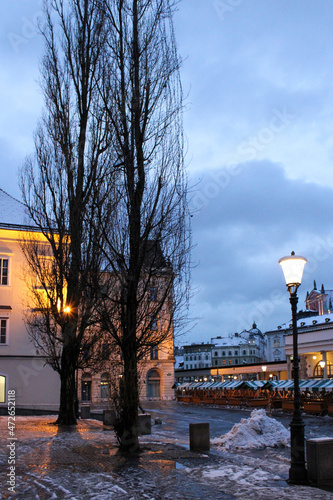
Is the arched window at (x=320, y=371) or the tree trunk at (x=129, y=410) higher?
the tree trunk at (x=129, y=410)

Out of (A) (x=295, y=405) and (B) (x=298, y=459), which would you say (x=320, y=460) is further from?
(A) (x=295, y=405)

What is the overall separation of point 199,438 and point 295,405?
4.79 meters

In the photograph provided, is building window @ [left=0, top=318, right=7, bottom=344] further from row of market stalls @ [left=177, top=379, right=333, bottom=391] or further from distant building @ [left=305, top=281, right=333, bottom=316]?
distant building @ [left=305, top=281, right=333, bottom=316]

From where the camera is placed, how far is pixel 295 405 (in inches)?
387

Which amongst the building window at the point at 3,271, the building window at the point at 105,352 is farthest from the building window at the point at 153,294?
the building window at the point at 3,271

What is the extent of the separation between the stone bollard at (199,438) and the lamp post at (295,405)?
4.47 meters

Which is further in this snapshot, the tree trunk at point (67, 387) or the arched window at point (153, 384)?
the arched window at point (153, 384)

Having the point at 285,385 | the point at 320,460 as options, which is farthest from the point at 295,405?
the point at 285,385

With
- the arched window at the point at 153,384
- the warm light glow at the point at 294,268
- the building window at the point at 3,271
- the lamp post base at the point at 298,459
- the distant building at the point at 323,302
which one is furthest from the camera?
the distant building at the point at 323,302

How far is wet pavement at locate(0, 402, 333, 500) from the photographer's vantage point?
8.83 meters

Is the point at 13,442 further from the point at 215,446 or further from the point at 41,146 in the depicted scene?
the point at 41,146

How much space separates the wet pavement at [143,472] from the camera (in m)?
8.83

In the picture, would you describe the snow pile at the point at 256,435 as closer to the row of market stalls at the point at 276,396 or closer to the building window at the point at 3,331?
the row of market stalls at the point at 276,396

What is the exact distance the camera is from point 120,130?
14695 millimetres
